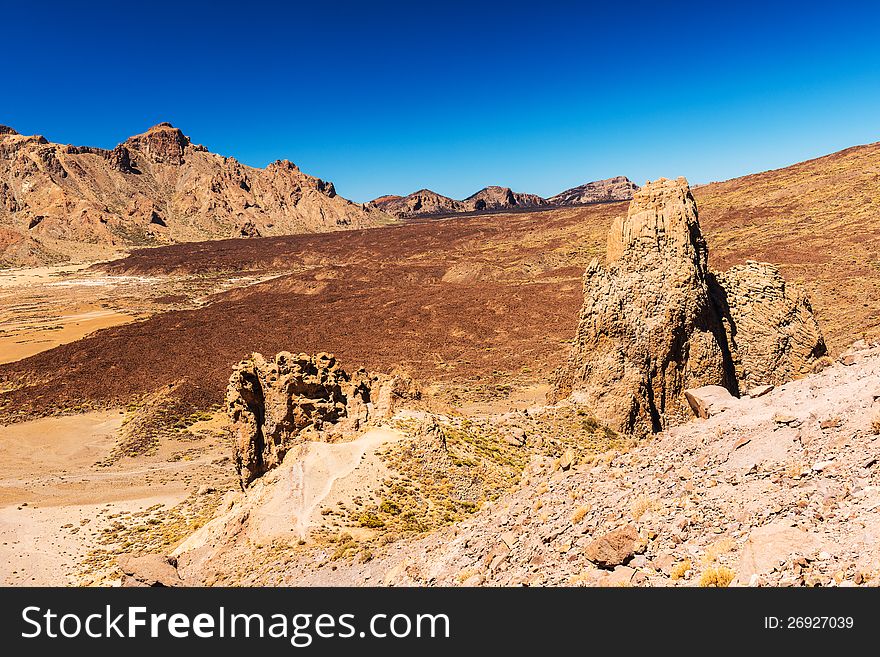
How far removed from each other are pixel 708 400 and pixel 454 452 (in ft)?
25.3

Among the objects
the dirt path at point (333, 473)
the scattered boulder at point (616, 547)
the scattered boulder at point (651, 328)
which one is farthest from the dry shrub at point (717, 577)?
the scattered boulder at point (651, 328)

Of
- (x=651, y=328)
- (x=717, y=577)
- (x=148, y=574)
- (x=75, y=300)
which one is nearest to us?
(x=717, y=577)

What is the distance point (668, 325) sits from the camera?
17078 mm

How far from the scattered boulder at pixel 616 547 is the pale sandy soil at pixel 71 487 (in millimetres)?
19055

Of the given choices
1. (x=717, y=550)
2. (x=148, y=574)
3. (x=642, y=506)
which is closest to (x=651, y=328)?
(x=642, y=506)

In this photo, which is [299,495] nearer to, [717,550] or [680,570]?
[680,570]

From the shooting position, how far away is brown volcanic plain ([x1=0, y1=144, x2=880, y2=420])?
39.5 m

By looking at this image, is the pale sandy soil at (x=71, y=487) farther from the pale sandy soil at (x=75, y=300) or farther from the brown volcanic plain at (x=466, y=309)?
the pale sandy soil at (x=75, y=300)

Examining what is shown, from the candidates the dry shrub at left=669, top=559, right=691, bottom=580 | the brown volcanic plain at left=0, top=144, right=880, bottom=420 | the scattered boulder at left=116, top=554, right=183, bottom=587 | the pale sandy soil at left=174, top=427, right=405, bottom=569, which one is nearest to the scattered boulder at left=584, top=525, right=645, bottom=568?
the dry shrub at left=669, top=559, right=691, bottom=580

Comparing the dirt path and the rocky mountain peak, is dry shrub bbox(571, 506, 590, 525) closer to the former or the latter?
the dirt path

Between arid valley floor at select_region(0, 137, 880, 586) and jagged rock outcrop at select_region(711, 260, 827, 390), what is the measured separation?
9.50 ft

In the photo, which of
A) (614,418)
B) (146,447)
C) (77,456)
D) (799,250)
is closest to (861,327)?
(614,418)

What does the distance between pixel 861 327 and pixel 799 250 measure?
2744cm

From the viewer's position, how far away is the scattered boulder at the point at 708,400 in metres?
13.4
